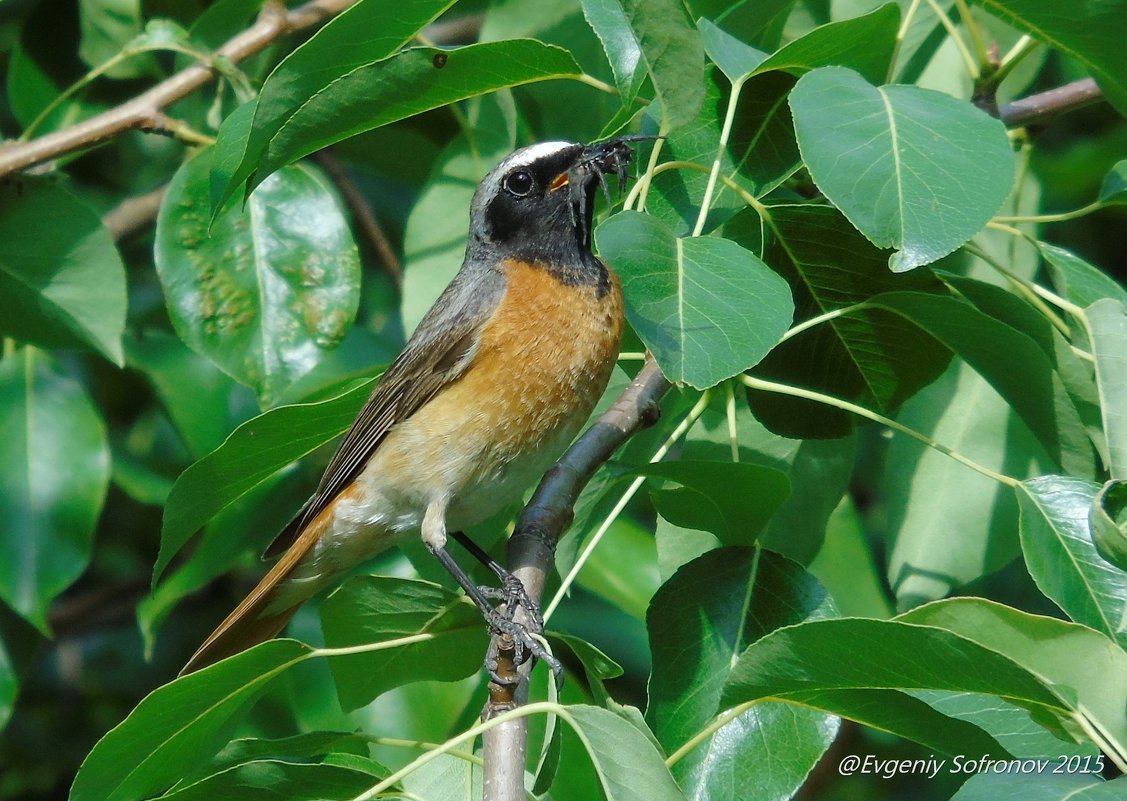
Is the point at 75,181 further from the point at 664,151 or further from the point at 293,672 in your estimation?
the point at 664,151

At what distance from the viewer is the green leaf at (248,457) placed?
93.6 inches

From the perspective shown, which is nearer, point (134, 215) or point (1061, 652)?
point (1061, 652)

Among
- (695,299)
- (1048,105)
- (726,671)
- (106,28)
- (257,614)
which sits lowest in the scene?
(257,614)

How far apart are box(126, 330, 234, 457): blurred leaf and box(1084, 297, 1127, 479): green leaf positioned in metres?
2.41

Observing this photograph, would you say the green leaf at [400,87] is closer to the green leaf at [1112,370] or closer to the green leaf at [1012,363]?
the green leaf at [1012,363]

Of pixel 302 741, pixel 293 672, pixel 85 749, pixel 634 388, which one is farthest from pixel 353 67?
pixel 85 749

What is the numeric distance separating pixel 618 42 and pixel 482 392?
102 centimetres

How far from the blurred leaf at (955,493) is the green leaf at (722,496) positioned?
0.67 metres

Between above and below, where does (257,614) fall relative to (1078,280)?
below

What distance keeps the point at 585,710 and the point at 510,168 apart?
5.42 feet

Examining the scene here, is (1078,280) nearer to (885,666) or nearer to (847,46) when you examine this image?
(847,46)

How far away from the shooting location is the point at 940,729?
1.86 m

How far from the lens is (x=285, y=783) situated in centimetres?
209

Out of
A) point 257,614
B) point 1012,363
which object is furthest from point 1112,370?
point 257,614
